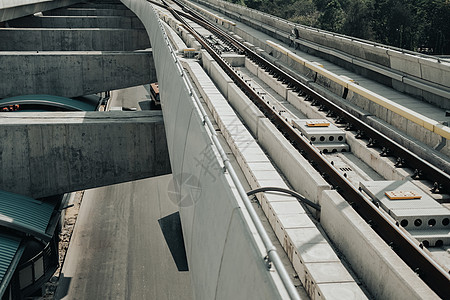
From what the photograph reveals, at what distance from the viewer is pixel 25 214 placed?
1611 cm

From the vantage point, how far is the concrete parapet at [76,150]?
1692cm

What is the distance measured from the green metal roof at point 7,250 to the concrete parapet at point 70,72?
494 inches

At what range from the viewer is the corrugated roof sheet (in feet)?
45.1

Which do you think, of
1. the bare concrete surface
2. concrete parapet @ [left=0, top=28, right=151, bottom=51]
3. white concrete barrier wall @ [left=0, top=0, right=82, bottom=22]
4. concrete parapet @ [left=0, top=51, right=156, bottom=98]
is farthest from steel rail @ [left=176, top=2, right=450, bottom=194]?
concrete parapet @ [left=0, top=28, right=151, bottom=51]

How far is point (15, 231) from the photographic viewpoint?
1600 cm

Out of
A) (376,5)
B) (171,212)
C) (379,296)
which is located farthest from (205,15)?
(379,296)

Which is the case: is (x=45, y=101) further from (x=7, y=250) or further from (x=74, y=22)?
(x=74, y=22)

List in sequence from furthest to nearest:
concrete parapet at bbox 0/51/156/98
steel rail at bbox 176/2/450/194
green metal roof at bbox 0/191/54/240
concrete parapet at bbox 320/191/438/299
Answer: concrete parapet at bbox 0/51/156/98, green metal roof at bbox 0/191/54/240, steel rail at bbox 176/2/450/194, concrete parapet at bbox 320/191/438/299

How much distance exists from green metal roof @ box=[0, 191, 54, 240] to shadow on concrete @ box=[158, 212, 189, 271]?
4.68 metres

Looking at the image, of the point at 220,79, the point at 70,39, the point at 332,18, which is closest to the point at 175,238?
the point at 220,79

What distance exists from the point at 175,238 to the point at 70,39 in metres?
19.0

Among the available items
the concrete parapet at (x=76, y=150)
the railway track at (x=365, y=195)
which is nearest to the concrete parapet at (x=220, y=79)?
the railway track at (x=365, y=195)

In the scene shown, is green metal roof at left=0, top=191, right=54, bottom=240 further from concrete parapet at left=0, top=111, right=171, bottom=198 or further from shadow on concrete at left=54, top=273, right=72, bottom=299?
shadow on concrete at left=54, top=273, right=72, bottom=299

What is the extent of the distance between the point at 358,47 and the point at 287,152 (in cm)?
1134
